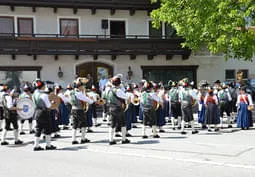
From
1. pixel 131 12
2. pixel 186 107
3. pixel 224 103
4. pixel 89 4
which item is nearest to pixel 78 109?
pixel 186 107

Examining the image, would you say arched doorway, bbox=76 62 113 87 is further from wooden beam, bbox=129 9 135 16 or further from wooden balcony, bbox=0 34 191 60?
wooden beam, bbox=129 9 135 16

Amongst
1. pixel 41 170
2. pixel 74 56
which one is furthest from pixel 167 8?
pixel 41 170

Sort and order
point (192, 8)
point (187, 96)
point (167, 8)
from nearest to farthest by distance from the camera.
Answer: point (187, 96) → point (192, 8) → point (167, 8)

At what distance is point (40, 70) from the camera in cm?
2306

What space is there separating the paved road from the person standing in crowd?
55.2 inches

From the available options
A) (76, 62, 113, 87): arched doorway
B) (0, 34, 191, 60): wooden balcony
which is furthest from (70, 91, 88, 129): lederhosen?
(76, 62, 113, 87): arched doorway

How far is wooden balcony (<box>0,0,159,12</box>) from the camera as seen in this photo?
73.7 feet

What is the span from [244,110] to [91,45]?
12.2 metres

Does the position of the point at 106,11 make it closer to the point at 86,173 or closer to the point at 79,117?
the point at 79,117

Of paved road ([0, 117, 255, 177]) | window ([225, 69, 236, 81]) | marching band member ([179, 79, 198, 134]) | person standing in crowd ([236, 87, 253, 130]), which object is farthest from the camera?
window ([225, 69, 236, 81])

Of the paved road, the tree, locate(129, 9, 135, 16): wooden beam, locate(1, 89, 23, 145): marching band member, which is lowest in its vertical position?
the paved road

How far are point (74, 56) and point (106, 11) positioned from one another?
12.8 feet

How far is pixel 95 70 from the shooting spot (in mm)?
24578

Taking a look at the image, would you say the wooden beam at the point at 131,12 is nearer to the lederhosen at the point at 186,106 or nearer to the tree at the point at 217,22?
the tree at the point at 217,22
